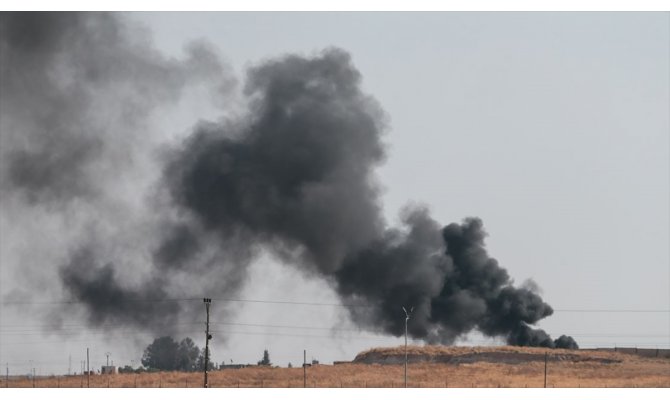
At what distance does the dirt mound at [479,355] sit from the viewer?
541 feet

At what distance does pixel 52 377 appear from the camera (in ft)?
499

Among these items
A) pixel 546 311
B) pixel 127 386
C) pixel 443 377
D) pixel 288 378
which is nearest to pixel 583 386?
pixel 443 377

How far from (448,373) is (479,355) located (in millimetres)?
20904

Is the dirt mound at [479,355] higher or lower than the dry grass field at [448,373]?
higher

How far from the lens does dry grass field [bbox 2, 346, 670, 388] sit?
5157 inches

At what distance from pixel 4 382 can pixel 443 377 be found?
51.5m

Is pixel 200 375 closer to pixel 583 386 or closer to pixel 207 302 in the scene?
pixel 207 302

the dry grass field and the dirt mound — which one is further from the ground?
the dirt mound

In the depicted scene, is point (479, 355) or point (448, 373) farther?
point (479, 355)

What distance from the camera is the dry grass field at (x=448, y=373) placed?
430ft

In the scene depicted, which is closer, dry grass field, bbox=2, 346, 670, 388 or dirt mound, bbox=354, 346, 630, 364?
dry grass field, bbox=2, 346, 670, 388

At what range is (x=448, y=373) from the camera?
149 meters

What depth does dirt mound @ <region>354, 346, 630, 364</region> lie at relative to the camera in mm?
164750

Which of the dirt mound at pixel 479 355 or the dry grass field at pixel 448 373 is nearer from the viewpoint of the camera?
the dry grass field at pixel 448 373
